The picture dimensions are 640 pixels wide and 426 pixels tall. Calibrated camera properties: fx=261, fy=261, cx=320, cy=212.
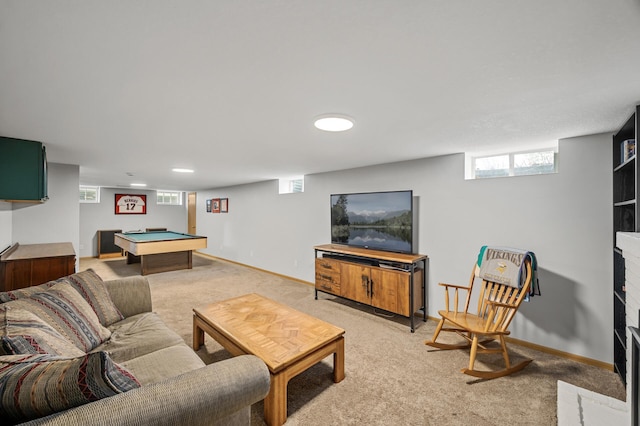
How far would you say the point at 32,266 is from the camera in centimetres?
289

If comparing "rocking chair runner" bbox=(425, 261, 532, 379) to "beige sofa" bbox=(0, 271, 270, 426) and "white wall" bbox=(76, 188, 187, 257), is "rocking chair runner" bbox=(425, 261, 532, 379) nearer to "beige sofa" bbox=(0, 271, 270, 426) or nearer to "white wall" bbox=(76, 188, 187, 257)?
"beige sofa" bbox=(0, 271, 270, 426)

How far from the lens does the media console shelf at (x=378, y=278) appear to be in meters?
3.25

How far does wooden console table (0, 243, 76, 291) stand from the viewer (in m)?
2.77

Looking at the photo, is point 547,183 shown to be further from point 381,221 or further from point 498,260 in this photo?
point 381,221

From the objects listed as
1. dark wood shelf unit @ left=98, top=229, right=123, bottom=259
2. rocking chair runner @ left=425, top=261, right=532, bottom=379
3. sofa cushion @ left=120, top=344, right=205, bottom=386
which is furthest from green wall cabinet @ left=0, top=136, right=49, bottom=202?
dark wood shelf unit @ left=98, top=229, right=123, bottom=259

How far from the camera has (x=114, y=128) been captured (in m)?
2.39

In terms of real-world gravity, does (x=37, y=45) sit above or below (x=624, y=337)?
above

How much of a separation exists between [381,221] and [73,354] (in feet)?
11.2

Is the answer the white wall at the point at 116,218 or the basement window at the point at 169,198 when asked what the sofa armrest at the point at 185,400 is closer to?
the white wall at the point at 116,218

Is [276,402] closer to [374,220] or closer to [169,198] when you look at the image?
[374,220]

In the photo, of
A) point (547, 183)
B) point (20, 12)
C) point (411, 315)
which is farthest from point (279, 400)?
point (547, 183)

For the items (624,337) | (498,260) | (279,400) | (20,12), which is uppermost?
(20,12)

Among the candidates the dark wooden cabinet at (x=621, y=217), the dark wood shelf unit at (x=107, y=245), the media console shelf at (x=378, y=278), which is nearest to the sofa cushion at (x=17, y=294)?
the media console shelf at (x=378, y=278)

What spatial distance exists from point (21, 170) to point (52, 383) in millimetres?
3090
